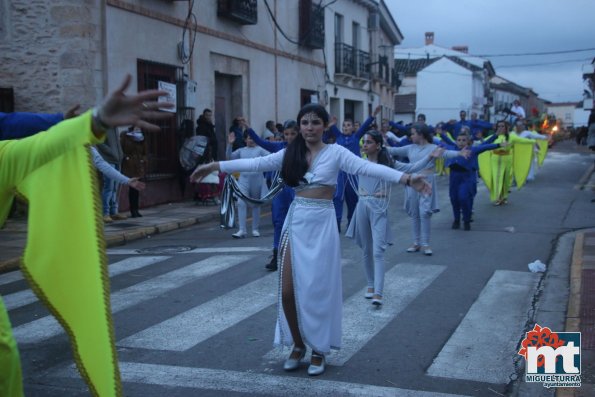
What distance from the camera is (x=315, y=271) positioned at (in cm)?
508

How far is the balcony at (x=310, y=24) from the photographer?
82.8ft

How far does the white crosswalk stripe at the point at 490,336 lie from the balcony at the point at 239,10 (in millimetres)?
13036

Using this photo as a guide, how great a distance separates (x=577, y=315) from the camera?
21.1 ft

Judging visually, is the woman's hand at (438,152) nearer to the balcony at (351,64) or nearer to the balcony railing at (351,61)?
the balcony at (351,64)

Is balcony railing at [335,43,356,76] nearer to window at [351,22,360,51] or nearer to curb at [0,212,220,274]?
window at [351,22,360,51]

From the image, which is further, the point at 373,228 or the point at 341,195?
the point at 341,195

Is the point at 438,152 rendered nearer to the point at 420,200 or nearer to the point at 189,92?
the point at 420,200

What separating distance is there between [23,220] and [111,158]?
3680 mm

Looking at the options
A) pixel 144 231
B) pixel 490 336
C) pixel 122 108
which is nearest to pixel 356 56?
pixel 144 231

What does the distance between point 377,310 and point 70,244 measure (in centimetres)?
449

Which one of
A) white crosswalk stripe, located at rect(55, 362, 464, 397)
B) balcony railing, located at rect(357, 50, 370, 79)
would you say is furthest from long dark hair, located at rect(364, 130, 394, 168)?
balcony railing, located at rect(357, 50, 370, 79)

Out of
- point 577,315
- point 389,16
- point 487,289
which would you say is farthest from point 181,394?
point 389,16

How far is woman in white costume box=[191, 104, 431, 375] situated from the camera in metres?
5.11

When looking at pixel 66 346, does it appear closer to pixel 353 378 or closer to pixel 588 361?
pixel 353 378
